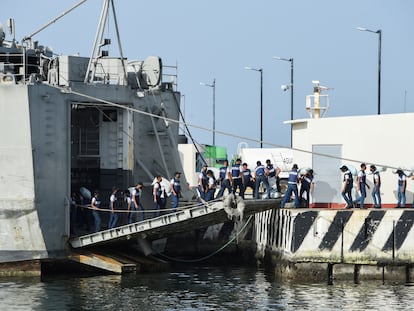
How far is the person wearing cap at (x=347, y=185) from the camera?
30.1 meters

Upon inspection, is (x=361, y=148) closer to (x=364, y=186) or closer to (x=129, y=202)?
(x=364, y=186)

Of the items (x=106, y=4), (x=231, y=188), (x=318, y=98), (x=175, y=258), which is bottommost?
(x=175, y=258)

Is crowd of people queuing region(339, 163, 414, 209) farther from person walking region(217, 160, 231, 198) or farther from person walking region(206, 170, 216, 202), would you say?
person walking region(206, 170, 216, 202)

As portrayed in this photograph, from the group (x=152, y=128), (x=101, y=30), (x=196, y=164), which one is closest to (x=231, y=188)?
(x=152, y=128)

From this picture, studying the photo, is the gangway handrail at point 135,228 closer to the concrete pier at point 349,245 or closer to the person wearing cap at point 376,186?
the concrete pier at point 349,245

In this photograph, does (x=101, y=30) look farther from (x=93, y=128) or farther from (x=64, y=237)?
(x=64, y=237)

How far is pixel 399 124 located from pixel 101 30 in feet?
28.5

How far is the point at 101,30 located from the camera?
3167 centimetres

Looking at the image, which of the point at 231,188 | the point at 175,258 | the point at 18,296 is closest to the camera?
the point at 18,296

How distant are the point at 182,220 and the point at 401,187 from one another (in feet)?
19.6

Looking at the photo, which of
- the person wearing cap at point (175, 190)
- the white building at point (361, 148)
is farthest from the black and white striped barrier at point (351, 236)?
the person wearing cap at point (175, 190)

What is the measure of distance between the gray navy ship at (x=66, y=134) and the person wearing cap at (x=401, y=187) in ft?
20.3

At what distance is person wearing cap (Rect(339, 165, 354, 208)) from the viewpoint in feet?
98.7

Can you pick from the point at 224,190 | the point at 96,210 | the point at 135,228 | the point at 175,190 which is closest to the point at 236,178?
the point at 224,190
